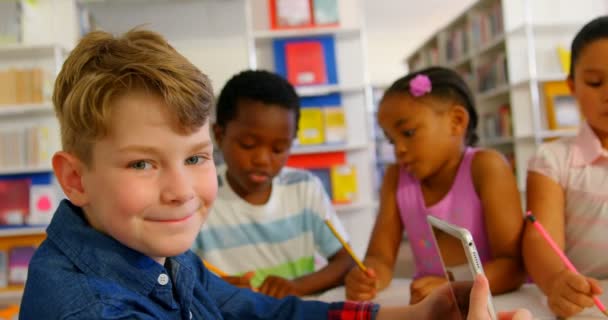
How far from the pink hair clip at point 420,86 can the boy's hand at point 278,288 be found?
51 centimetres

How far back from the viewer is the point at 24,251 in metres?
3.33

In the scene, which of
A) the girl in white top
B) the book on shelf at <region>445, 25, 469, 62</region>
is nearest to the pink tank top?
the girl in white top

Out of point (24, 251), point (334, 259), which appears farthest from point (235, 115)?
point (24, 251)

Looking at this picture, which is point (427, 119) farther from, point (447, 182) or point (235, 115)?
point (235, 115)

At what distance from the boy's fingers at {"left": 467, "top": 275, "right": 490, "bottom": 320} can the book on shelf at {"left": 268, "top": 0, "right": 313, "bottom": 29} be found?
3142 millimetres

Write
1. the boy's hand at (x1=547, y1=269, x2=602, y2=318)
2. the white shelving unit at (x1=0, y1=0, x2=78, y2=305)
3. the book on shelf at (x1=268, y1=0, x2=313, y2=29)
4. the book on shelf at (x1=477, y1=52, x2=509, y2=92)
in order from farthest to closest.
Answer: the book on shelf at (x1=477, y1=52, x2=509, y2=92) → the book on shelf at (x1=268, y1=0, x2=313, y2=29) → the white shelving unit at (x1=0, y1=0, x2=78, y2=305) → the boy's hand at (x1=547, y1=269, x2=602, y2=318)

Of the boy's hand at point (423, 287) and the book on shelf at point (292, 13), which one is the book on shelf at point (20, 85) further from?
the boy's hand at point (423, 287)

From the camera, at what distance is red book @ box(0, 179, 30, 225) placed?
11.0 ft

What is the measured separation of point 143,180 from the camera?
56cm

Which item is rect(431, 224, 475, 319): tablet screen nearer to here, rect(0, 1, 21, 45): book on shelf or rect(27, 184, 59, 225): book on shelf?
rect(27, 184, 59, 225): book on shelf

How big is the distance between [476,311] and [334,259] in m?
0.88

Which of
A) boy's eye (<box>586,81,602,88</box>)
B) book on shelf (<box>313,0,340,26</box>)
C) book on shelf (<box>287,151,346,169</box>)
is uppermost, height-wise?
book on shelf (<box>313,0,340,26</box>)

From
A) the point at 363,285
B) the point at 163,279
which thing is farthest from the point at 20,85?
the point at 163,279

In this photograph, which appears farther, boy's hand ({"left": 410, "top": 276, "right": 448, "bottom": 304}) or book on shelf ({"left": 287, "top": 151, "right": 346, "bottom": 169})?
book on shelf ({"left": 287, "top": 151, "right": 346, "bottom": 169})
